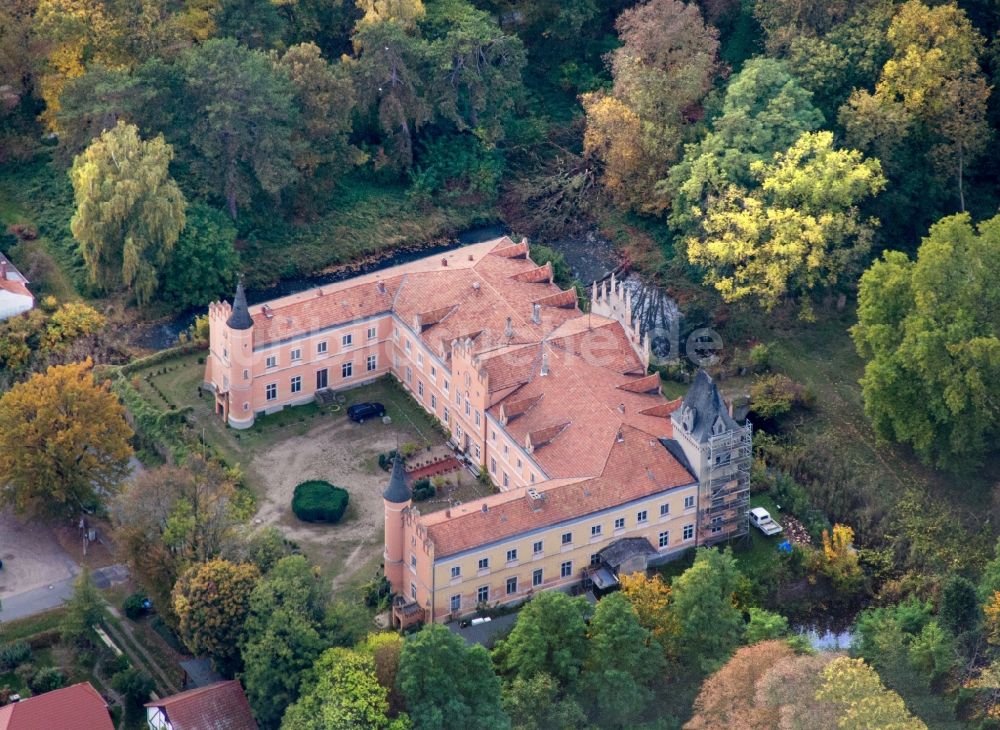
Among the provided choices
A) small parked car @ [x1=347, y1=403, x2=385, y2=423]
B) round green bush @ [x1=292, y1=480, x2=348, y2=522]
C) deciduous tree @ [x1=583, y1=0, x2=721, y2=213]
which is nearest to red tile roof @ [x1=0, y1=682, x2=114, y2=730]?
round green bush @ [x1=292, y1=480, x2=348, y2=522]

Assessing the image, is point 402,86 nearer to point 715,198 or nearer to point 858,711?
point 715,198

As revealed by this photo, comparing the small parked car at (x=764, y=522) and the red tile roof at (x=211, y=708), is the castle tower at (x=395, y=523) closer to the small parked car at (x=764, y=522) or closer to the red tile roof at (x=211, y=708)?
the red tile roof at (x=211, y=708)

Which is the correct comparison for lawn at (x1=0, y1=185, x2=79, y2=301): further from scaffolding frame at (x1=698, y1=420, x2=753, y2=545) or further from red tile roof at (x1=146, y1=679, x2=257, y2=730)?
scaffolding frame at (x1=698, y1=420, x2=753, y2=545)

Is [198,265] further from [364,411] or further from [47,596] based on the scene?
[47,596]

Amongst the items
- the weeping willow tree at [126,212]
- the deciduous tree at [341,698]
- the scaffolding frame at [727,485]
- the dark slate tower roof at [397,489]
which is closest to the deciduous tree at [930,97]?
the scaffolding frame at [727,485]

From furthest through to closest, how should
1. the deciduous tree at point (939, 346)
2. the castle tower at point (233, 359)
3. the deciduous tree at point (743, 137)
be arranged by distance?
the deciduous tree at point (743, 137)
the castle tower at point (233, 359)
the deciduous tree at point (939, 346)

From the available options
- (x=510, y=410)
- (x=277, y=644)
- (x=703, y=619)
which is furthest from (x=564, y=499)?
(x=277, y=644)
